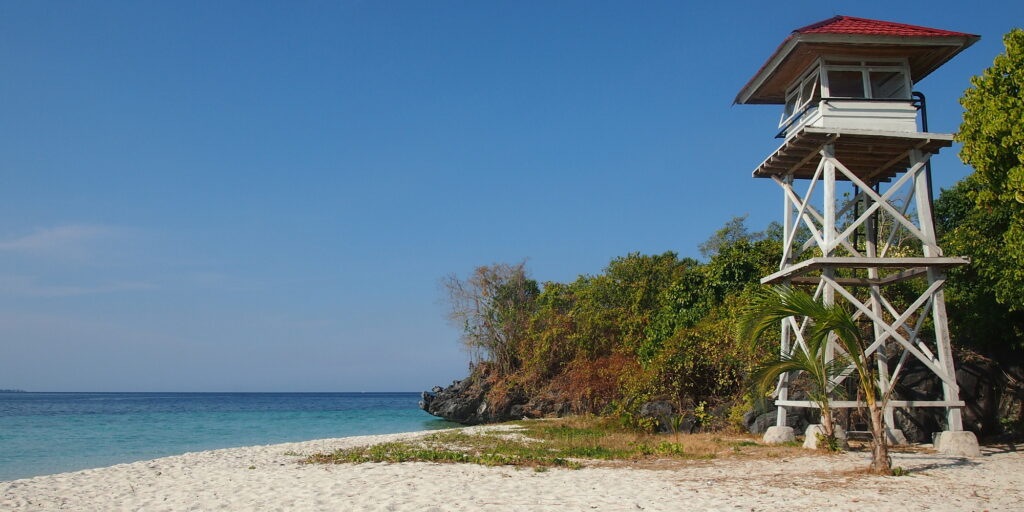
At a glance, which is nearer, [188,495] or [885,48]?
[188,495]

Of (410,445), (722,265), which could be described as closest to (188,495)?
(410,445)

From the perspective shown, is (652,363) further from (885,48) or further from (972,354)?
(885,48)

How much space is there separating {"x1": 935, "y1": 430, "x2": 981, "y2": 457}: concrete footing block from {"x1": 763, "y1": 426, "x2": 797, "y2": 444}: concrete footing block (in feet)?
8.72

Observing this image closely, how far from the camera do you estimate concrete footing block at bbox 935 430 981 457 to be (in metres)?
12.0

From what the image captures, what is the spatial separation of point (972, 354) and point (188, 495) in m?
15.4

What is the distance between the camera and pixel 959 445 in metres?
12.0

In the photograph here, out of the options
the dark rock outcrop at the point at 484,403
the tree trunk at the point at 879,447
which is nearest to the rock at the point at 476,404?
the dark rock outcrop at the point at 484,403

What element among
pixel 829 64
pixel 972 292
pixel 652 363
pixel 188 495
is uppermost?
pixel 829 64

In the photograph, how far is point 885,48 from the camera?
532 inches

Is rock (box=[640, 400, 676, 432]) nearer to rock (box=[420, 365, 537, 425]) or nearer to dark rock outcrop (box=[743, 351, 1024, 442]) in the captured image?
dark rock outcrop (box=[743, 351, 1024, 442])

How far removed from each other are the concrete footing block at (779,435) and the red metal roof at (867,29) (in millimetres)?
7792

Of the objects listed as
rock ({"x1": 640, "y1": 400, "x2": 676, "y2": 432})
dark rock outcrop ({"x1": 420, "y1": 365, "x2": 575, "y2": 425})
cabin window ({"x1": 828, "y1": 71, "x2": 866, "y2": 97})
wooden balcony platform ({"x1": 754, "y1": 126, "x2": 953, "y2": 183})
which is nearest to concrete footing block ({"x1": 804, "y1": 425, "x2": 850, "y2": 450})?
wooden balcony platform ({"x1": 754, "y1": 126, "x2": 953, "y2": 183})

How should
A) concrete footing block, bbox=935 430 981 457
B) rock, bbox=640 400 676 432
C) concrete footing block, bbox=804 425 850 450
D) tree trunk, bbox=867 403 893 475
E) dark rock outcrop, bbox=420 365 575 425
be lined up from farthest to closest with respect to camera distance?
1. dark rock outcrop, bbox=420 365 575 425
2. rock, bbox=640 400 676 432
3. concrete footing block, bbox=804 425 850 450
4. concrete footing block, bbox=935 430 981 457
5. tree trunk, bbox=867 403 893 475

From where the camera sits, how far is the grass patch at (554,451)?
12305 millimetres
